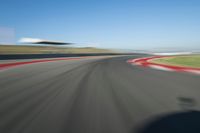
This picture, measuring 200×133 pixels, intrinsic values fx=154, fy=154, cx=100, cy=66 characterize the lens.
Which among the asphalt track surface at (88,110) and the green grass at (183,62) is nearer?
the asphalt track surface at (88,110)

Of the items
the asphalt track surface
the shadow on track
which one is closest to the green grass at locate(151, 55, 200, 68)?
the asphalt track surface

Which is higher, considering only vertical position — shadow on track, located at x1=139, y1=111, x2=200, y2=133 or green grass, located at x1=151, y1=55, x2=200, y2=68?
shadow on track, located at x1=139, y1=111, x2=200, y2=133

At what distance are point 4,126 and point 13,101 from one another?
134cm

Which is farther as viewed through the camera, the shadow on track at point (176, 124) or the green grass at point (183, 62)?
the green grass at point (183, 62)

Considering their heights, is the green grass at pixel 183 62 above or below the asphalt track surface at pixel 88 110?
below

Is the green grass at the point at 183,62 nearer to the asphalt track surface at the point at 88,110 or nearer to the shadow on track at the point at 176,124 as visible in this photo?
the asphalt track surface at the point at 88,110

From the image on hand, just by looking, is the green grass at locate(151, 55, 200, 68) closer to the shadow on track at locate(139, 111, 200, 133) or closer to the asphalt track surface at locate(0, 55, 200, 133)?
the asphalt track surface at locate(0, 55, 200, 133)

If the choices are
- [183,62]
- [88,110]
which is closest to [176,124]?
Answer: [88,110]

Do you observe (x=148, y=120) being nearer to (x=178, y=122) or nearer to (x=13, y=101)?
(x=178, y=122)

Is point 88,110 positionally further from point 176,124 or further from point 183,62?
point 183,62

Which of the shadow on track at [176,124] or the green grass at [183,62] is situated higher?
the shadow on track at [176,124]

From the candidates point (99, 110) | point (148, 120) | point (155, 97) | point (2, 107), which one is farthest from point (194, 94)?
point (2, 107)

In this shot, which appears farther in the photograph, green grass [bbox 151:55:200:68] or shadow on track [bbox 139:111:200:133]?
green grass [bbox 151:55:200:68]

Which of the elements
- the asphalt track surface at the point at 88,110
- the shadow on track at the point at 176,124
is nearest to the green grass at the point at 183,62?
the asphalt track surface at the point at 88,110
